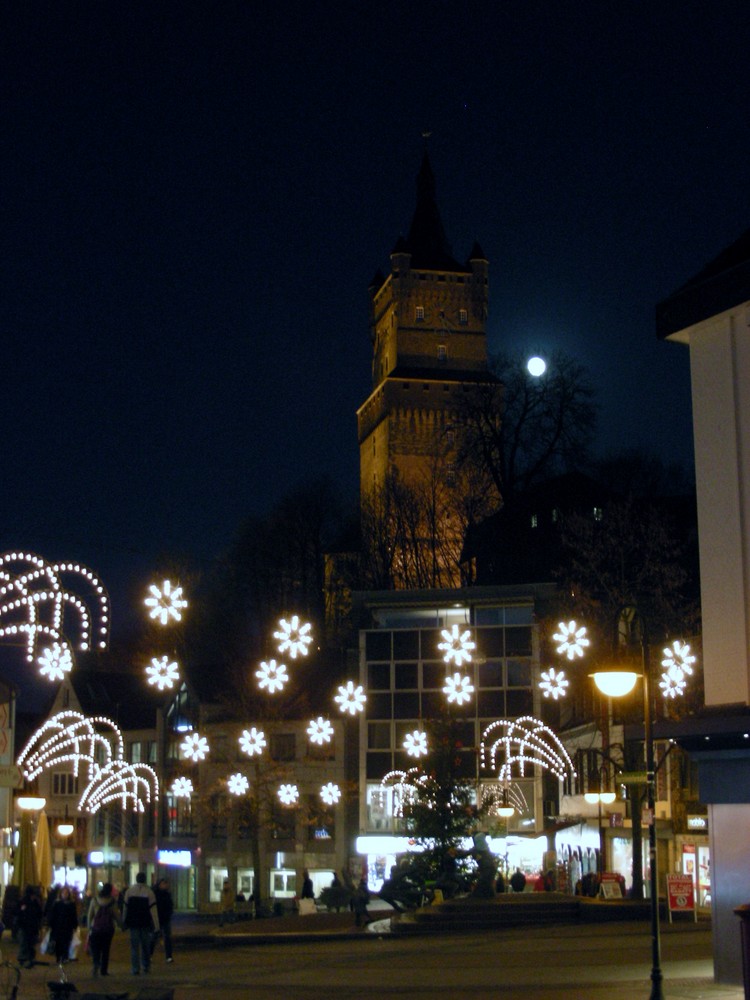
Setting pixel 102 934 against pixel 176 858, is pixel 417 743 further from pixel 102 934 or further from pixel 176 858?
pixel 176 858

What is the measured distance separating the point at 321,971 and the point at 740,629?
8435 mm

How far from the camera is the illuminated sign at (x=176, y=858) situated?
61537mm

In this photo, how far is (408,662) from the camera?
56.3 meters

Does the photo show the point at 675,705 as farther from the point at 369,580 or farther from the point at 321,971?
the point at 369,580

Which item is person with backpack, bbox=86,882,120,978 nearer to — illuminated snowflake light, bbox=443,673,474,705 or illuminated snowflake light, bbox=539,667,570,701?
illuminated snowflake light, bbox=443,673,474,705

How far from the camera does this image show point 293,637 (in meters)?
25.1

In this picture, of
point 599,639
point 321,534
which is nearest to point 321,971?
point 599,639

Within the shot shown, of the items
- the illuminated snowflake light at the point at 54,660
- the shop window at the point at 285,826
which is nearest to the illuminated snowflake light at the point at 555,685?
the illuminated snowflake light at the point at 54,660

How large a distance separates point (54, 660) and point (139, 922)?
4.24 metres

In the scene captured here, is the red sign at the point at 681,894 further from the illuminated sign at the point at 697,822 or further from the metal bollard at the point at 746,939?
the metal bollard at the point at 746,939

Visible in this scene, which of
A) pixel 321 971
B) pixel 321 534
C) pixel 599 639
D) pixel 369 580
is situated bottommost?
pixel 321 971

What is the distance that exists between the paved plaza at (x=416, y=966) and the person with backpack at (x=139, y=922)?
36 cm

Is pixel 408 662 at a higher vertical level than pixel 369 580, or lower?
lower

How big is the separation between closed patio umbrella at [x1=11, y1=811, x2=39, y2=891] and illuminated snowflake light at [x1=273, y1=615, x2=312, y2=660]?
9.46 m
